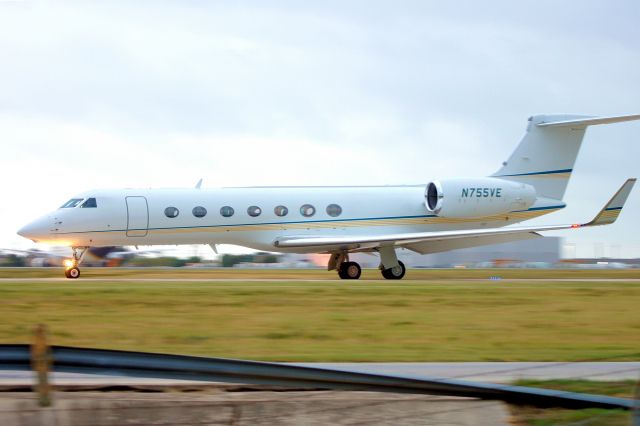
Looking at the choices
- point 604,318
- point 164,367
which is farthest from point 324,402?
point 604,318

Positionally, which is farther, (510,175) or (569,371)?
(510,175)

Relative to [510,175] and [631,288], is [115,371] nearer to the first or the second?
[631,288]

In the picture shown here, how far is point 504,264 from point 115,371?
57.8 meters

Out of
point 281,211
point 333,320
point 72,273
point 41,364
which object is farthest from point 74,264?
point 41,364

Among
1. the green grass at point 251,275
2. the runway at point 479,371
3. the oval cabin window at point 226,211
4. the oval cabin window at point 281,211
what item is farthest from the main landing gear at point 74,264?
the runway at point 479,371

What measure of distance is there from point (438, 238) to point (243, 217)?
6325 mm

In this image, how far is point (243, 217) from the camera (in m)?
29.8

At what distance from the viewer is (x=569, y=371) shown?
1019 centimetres

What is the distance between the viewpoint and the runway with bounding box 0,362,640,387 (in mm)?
8656

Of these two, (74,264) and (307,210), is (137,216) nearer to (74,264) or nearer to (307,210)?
(74,264)

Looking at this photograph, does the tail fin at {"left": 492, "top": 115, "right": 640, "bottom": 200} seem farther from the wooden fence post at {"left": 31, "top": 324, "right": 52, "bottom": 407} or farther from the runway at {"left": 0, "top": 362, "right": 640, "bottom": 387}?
the wooden fence post at {"left": 31, "top": 324, "right": 52, "bottom": 407}

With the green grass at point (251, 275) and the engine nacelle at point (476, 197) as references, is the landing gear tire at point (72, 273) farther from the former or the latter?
the engine nacelle at point (476, 197)

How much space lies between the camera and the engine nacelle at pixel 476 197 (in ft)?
103

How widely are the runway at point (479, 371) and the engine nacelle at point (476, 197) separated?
20.5 m
